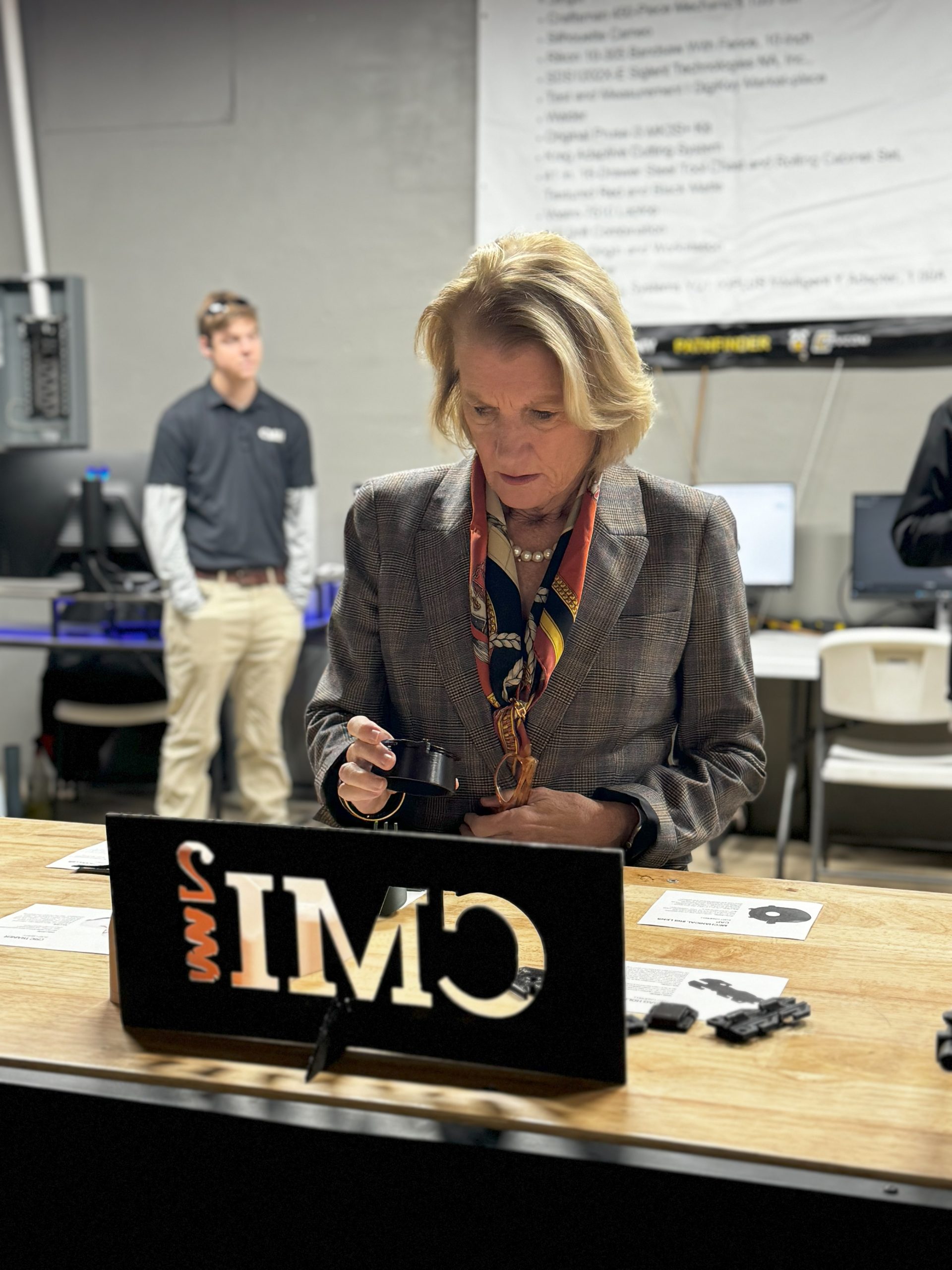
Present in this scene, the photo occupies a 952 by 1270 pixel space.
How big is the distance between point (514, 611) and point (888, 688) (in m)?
2.65

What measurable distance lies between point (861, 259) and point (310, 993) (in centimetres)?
441

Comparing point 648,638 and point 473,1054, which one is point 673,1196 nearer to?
point 473,1054

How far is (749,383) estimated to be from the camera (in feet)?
16.0

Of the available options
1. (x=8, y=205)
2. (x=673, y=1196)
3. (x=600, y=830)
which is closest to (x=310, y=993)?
(x=673, y=1196)

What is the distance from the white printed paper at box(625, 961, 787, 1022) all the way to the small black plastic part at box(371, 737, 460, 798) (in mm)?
277

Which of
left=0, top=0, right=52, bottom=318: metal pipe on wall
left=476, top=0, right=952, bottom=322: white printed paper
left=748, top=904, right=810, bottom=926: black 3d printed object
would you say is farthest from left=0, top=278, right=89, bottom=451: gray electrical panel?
left=748, top=904, right=810, bottom=926: black 3d printed object

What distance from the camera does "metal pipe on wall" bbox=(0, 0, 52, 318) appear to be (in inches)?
218

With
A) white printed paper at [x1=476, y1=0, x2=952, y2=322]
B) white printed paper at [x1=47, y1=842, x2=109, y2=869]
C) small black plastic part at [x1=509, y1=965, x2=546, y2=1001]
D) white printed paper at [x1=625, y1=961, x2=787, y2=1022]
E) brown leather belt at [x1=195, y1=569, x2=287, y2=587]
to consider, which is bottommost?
brown leather belt at [x1=195, y1=569, x2=287, y2=587]

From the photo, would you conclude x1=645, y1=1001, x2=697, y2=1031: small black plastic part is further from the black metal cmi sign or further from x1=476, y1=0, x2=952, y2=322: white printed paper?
x1=476, y1=0, x2=952, y2=322: white printed paper

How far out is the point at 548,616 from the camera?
4.99 ft

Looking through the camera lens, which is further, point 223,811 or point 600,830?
point 223,811

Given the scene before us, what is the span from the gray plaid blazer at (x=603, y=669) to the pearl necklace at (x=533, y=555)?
62 mm

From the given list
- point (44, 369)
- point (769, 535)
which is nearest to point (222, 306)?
point (44, 369)

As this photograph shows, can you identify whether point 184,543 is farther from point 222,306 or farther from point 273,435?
point 222,306
